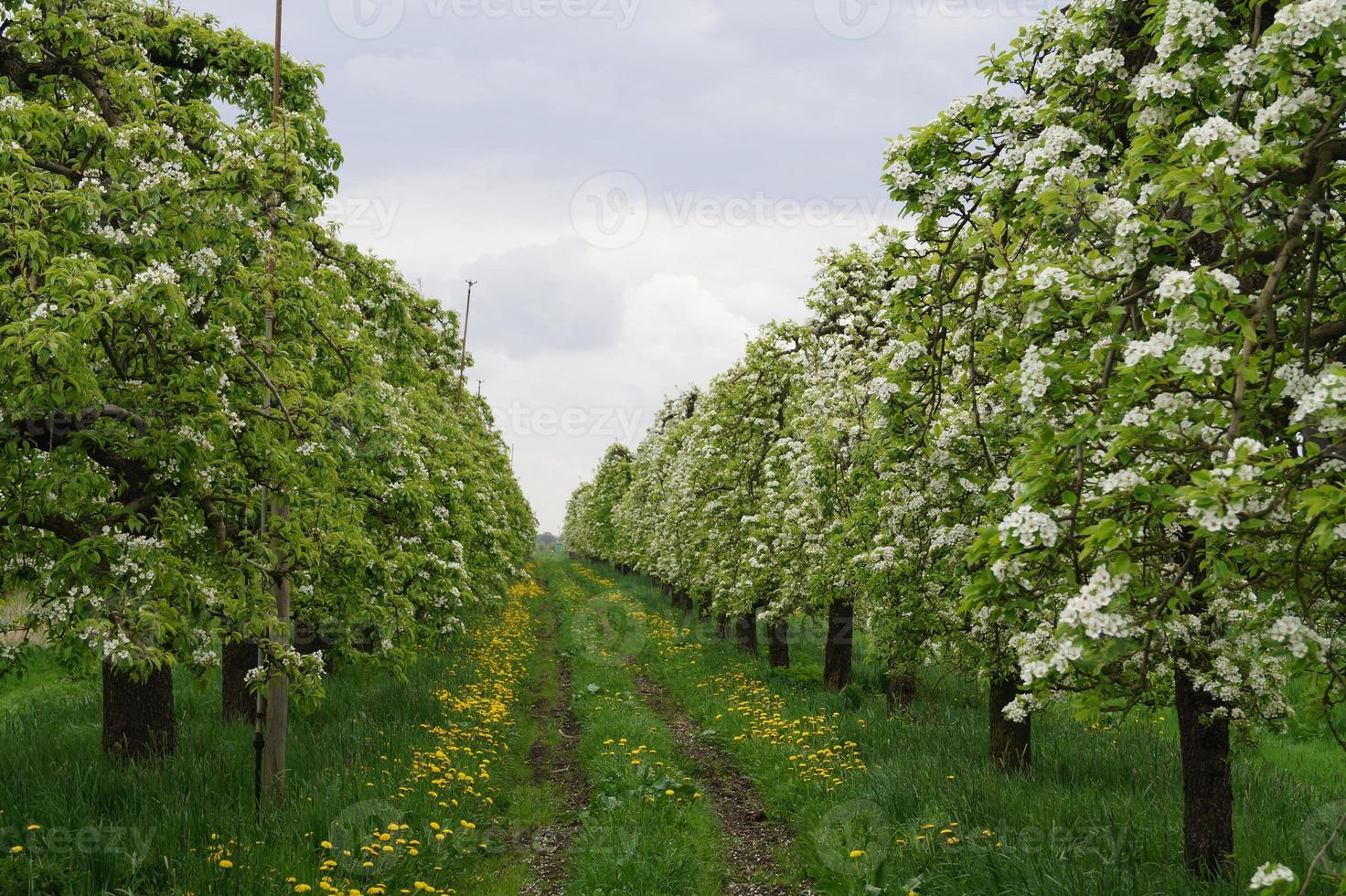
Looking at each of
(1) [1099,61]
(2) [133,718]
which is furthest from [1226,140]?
(2) [133,718]

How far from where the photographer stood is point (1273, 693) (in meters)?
6.57

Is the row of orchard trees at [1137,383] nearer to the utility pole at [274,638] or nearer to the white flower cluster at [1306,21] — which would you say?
the white flower cluster at [1306,21]

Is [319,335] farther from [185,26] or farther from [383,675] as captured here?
[383,675]

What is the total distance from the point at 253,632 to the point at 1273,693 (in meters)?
9.08

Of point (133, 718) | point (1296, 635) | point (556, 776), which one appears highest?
point (1296, 635)

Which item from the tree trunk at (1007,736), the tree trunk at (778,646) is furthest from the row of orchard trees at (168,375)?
the tree trunk at (778,646)

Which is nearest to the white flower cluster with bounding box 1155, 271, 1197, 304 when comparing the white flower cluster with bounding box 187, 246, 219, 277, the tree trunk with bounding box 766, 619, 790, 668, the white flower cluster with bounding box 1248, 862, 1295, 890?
the white flower cluster with bounding box 1248, 862, 1295, 890

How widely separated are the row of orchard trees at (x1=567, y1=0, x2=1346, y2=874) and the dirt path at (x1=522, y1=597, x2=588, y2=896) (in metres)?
4.93

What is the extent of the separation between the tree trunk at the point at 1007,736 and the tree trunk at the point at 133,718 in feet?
34.9

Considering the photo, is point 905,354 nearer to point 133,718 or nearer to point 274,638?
point 274,638

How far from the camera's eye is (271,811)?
862 cm

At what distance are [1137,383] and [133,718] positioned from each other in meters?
11.4

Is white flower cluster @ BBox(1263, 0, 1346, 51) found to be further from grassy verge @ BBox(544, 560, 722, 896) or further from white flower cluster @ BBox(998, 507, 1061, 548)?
grassy verge @ BBox(544, 560, 722, 896)

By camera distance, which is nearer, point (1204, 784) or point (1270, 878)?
point (1270, 878)
